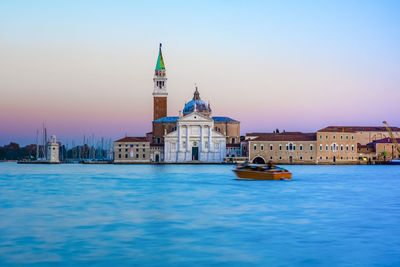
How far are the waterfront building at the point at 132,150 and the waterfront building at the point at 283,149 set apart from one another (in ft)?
42.7

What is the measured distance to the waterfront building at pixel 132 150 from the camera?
220 ft

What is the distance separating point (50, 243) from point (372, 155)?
6417 centimetres

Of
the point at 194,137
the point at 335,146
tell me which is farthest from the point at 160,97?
the point at 335,146

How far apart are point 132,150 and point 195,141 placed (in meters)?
8.14

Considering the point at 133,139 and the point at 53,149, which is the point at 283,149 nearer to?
the point at 133,139

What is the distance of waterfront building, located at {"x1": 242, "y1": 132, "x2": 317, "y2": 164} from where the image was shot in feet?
210

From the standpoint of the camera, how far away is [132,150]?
67.6m

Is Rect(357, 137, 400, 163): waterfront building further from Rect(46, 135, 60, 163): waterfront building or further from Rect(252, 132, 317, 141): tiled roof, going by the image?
Rect(46, 135, 60, 163): waterfront building

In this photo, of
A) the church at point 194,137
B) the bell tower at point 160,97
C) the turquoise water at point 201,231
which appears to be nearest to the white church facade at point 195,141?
the church at point 194,137

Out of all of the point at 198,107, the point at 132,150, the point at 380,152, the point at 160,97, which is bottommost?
the point at 380,152

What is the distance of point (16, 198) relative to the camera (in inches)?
773

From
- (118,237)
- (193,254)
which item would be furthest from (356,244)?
(118,237)

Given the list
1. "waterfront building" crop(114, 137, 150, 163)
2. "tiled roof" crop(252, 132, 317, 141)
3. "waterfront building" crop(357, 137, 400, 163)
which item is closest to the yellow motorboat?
"tiled roof" crop(252, 132, 317, 141)

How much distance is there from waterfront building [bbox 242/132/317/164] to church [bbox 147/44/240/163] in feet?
11.4
